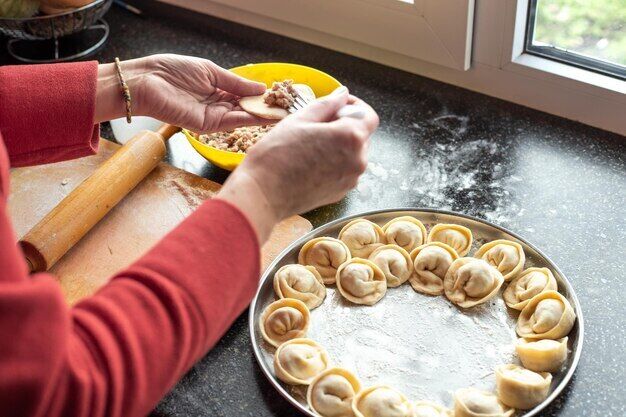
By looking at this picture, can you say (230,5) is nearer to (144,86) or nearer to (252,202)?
(144,86)

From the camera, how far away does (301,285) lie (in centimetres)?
107

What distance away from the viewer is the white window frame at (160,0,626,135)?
132 cm

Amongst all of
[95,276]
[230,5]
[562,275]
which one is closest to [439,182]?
[562,275]

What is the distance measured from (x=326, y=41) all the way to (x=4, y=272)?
3.63 ft

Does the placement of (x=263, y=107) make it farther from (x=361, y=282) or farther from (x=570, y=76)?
(x=570, y=76)

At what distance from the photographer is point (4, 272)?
63 centimetres

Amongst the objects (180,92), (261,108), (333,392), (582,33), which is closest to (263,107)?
(261,108)

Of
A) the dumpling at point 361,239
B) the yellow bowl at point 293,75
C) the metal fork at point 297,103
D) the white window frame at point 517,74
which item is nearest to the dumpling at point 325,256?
the dumpling at point 361,239

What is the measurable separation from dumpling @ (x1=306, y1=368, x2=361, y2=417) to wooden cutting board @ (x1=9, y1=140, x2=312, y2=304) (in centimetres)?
26

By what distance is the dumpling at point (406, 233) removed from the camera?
1.13 m

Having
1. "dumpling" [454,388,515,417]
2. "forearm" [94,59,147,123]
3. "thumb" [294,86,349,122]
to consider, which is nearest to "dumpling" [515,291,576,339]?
"dumpling" [454,388,515,417]

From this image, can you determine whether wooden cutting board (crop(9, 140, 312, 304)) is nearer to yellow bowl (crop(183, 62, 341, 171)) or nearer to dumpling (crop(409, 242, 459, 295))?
yellow bowl (crop(183, 62, 341, 171))

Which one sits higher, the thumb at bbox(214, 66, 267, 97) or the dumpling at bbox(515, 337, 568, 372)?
the thumb at bbox(214, 66, 267, 97)

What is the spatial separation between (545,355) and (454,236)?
9.6 inches
